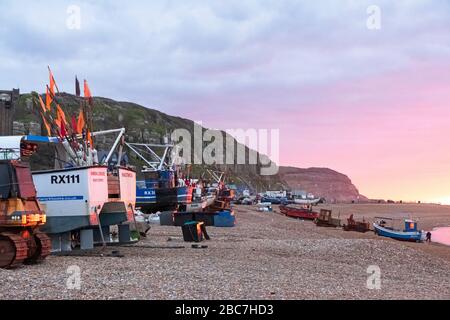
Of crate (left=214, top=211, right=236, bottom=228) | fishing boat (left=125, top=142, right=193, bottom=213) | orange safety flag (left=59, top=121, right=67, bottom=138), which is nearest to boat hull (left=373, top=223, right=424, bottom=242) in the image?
crate (left=214, top=211, right=236, bottom=228)

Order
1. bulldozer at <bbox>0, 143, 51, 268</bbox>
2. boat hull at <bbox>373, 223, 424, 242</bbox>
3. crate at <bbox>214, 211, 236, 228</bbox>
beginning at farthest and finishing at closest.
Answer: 1. boat hull at <bbox>373, 223, 424, 242</bbox>
2. crate at <bbox>214, 211, 236, 228</bbox>
3. bulldozer at <bbox>0, 143, 51, 268</bbox>

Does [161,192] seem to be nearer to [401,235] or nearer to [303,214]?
[401,235]

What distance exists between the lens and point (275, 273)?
16.2 m

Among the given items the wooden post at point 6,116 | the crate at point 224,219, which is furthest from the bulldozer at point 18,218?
the crate at point 224,219

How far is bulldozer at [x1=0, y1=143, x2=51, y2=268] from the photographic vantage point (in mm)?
15219

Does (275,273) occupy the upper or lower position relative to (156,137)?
lower

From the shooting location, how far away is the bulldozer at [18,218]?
15.2m

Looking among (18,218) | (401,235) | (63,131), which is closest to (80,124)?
(63,131)

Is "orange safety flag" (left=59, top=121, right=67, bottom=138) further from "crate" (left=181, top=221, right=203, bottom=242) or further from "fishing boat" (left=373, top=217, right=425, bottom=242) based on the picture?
"fishing boat" (left=373, top=217, right=425, bottom=242)

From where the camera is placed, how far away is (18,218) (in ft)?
51.7

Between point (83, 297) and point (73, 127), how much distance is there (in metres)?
12.3
